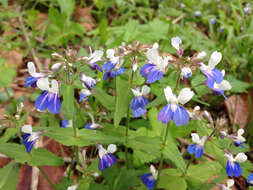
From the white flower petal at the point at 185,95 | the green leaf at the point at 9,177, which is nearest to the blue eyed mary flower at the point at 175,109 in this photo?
the white flower petal at the point at 185,95

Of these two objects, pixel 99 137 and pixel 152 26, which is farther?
pixel 152 26

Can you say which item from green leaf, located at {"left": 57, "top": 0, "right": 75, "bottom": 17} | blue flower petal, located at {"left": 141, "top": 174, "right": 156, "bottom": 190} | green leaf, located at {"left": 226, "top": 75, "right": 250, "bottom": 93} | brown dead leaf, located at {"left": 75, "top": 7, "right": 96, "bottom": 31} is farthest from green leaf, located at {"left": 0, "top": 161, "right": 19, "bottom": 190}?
brown dead leaf, located at {"left": 75, "top": 7, "right": 96, "bottom": 31}

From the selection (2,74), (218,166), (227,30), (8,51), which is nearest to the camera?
(218,166)

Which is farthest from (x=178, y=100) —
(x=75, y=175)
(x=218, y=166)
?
(x=75, y=175)

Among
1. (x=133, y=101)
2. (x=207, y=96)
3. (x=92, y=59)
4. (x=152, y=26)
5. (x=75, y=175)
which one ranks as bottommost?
(x=75, y=175)

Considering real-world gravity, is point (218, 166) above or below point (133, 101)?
below

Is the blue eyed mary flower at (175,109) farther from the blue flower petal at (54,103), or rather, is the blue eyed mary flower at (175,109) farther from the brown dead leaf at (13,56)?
the brown dead leaf at (13,56)

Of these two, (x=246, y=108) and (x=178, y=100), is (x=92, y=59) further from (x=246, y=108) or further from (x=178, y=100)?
(x=246, y=108)

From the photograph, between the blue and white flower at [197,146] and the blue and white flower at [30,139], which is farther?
the blue and white flower at [197,146]
